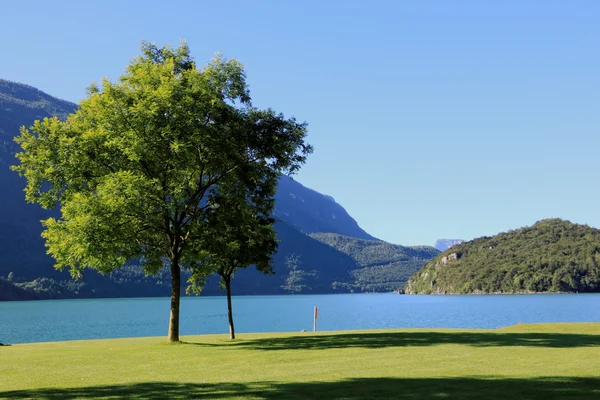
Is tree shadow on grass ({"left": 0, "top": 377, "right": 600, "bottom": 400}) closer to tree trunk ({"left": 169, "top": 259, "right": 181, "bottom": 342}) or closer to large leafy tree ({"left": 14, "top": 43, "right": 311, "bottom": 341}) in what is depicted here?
large leafy tree ({"left": 14, "top": 43, "right": 311, "bottom": 341})

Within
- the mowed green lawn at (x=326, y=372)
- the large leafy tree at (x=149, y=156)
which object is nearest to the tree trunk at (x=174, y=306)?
the large leafy tree at (x=149, y=156)

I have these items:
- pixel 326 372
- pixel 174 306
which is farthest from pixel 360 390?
pixel 174 306

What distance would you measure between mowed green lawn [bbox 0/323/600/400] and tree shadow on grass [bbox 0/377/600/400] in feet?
0.08

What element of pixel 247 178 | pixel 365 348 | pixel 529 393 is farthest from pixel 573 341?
pixel 247 178

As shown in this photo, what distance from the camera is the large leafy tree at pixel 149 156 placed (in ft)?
98.0

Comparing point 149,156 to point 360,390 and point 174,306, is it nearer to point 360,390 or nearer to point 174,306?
point 174,306

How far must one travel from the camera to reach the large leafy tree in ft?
98.0

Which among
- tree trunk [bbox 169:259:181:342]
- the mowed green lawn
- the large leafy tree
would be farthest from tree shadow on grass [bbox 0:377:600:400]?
tree trunk [bbox 169:259:181:342]

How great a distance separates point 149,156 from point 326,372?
55.1 feet

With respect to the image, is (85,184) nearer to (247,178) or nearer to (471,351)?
(247,178)

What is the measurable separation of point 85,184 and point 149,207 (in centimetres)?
479

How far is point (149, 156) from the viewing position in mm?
30250

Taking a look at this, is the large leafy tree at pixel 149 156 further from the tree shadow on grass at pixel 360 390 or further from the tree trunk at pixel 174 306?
the tree shadow on grass at pixel 360 390

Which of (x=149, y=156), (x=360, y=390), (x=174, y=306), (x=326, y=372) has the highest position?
(x=149, y=156)
